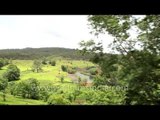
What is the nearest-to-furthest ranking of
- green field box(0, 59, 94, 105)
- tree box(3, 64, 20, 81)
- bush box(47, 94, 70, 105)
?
bush box(47, 94, 70, 105) < green field box(0, 59, 94, 105) < tree box(3, 64, 20, 81)

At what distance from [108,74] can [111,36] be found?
3.33ft

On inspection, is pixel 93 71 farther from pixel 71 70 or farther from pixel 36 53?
pixel 36 53

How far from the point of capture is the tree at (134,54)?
760cm

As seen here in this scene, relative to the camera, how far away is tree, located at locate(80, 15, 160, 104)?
7598 millimetres

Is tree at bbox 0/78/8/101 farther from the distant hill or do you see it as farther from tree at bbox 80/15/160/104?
tree at bbox 80/15/160/104

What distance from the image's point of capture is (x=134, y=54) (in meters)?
7.96

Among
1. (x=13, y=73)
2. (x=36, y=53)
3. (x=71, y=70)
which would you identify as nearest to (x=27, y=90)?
(x=13, y=73)

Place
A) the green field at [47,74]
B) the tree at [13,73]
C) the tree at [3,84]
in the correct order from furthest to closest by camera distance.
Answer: the tree at [13,73], the tree at [3,84], the green field at [47,74]

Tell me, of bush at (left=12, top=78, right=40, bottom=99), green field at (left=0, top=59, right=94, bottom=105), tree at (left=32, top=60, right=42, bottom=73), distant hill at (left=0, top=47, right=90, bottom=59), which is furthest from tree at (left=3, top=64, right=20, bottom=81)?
tree at (left=32, top=60, right=42, bottom=73)

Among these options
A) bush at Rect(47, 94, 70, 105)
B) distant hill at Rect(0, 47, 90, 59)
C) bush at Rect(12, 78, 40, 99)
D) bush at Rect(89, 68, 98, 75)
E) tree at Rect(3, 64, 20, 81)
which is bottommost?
bush at Rect(47, 94, 70, 105)

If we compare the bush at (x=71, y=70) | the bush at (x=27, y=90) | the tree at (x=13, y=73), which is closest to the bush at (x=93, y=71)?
the bush at (x=71, y=70)

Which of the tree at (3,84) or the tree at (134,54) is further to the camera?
the tree at (3,84)

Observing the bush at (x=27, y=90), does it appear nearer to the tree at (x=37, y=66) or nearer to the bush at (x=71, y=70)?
the tree at (x=37, y=66)
